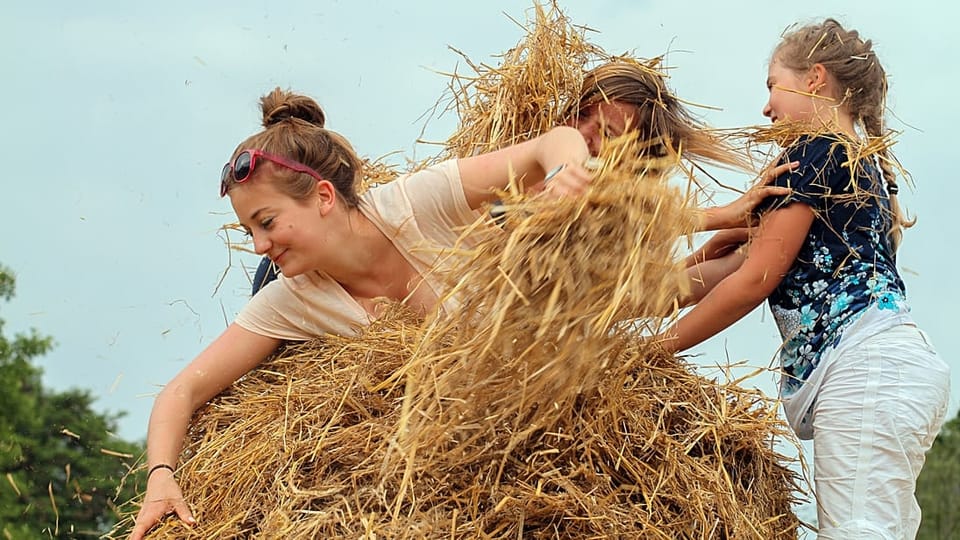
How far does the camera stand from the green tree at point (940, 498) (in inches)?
813

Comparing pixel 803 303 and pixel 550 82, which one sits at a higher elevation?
pixel 550 82

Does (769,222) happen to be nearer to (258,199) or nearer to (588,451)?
(588,451)

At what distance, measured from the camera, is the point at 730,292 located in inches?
135

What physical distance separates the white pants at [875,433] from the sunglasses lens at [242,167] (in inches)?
69.2

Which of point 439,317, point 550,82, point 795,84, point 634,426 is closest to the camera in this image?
point 439,317

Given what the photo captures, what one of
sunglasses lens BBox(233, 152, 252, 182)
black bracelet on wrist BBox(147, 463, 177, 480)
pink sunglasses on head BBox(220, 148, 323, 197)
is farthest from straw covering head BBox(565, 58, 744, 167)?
black bracelet on wrist BBox(147, 463, 177, 480)

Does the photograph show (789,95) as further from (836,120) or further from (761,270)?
(761,270)

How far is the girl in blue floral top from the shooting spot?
10.5ft

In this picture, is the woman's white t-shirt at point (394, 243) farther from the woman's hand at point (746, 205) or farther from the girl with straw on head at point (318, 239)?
the woman's hand at point (746, 205)

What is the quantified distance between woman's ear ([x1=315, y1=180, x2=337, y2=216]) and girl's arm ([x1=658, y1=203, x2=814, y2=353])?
104cm

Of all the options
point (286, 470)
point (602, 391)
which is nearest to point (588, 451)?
point (602, 391)

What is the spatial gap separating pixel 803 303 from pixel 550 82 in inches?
51.1

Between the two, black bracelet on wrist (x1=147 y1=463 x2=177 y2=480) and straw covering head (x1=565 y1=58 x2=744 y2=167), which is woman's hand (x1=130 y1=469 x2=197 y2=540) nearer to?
black bracelet on wrist (x1=147 y1=463 x2=177 y2=480)

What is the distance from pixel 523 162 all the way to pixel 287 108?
0.95 metres
